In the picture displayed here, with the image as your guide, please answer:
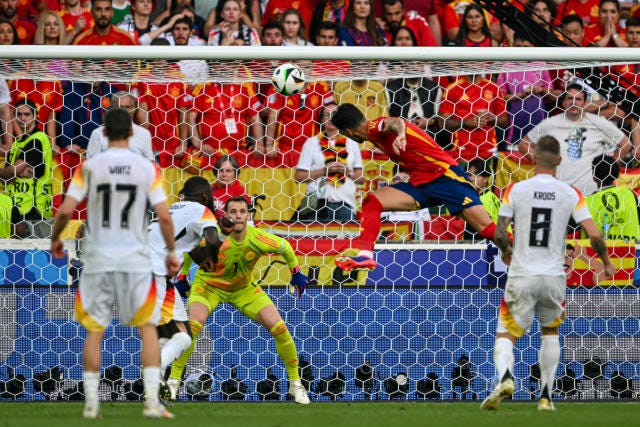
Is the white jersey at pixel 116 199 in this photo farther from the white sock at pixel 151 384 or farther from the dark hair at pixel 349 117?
the dark hair at pixel 349 117

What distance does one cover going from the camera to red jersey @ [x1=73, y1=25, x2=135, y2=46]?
44.3 feet

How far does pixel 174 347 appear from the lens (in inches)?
370

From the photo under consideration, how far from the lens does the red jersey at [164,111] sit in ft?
36.8

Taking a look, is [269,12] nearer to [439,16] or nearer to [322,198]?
[439,16]

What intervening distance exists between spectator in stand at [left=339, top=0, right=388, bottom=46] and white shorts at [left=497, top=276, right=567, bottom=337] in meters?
6.13

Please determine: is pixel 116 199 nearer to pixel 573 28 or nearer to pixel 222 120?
pixel 222 120

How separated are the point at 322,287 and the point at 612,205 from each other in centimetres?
277

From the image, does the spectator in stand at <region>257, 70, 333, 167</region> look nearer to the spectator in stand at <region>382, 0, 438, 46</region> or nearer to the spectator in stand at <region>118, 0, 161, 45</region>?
the spectator in stand at <region>382, 0, 438, 46</region>

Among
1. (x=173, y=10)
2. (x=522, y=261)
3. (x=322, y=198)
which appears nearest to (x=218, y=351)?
(x=322, y=198)

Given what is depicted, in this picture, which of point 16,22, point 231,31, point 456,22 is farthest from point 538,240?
point 16,22

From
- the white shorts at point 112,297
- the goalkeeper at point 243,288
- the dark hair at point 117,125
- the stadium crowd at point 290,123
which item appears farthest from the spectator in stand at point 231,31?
the white shorts at point 112,297

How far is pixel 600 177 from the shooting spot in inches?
436

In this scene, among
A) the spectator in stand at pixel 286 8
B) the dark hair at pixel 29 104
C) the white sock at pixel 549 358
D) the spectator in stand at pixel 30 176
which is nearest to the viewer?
the white sock at pixel 549 358

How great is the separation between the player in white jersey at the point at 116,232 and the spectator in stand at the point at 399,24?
24.1ft
